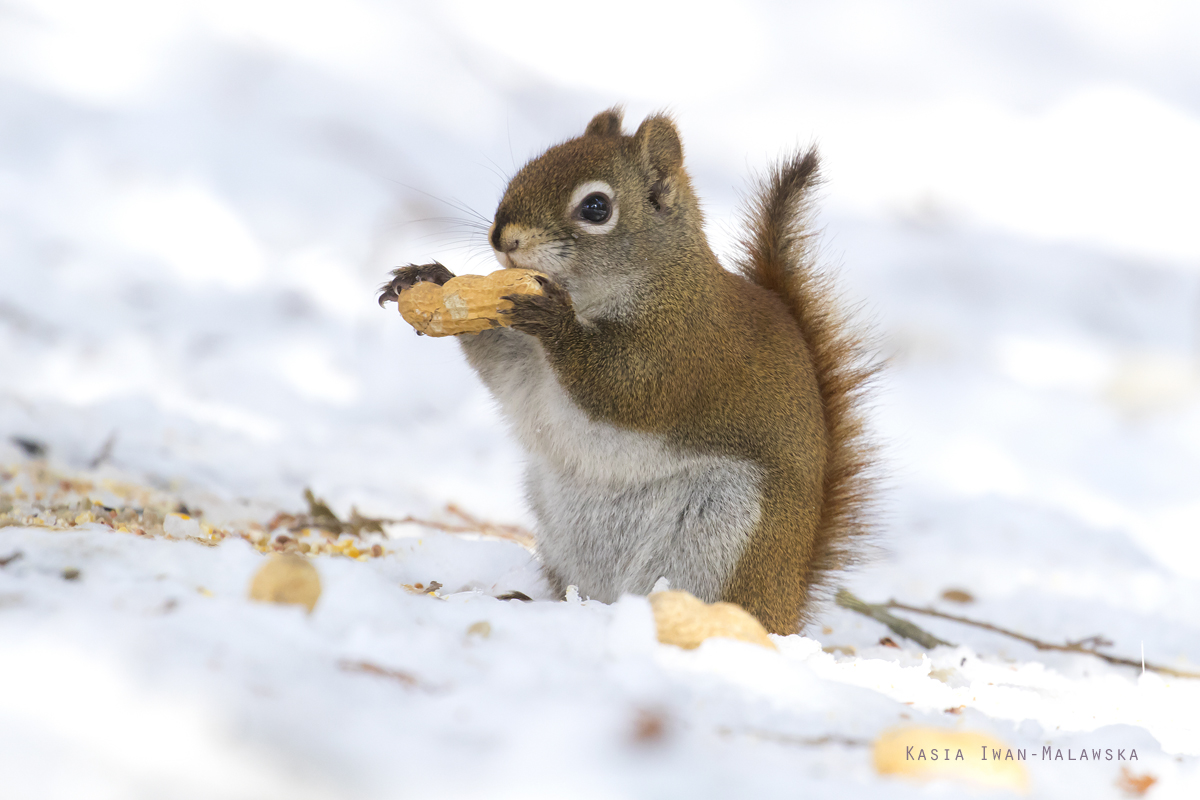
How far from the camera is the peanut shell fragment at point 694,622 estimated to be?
130cm

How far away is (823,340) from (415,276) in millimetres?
870

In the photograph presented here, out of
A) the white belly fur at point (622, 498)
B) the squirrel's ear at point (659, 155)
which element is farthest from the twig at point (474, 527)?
the squirrel's ear at point (659, 155)

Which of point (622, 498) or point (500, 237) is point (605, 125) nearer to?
point (500, 237)

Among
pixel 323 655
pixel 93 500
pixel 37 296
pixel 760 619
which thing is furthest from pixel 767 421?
pixel 37 296

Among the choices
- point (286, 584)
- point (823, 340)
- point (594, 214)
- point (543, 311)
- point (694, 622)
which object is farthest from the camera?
point (823, 340)

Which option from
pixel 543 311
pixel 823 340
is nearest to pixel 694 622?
Result: pixel 543 311

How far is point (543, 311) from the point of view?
176 centimetres

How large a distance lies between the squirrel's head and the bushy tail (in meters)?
0.25

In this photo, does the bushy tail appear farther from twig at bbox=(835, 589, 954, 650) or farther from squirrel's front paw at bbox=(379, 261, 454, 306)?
squirrel's front paw at bbox=(379, 261, 454, 306)

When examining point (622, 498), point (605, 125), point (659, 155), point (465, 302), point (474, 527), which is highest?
point (605, 125)

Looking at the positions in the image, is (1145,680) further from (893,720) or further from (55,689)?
(55,689)

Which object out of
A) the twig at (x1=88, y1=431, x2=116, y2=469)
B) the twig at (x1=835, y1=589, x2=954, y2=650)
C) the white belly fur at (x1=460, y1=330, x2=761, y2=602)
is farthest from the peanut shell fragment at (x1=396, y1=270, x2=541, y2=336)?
the twig at (x1=88, y1=431, x2=116, y2=469)

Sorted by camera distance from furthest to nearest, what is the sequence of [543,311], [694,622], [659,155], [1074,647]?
1. [1074,647]
2. [659,155]
3. [543,311]
4. [694,622]

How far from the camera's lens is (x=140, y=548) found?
1.41 metres
